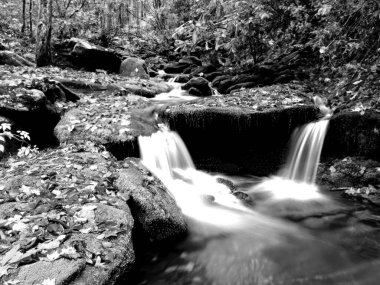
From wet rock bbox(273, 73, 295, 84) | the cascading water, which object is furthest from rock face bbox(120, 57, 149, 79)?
the cascading water

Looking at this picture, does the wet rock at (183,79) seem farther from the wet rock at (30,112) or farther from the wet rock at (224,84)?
the wet rock at (30,112)

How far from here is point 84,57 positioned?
1519 cm

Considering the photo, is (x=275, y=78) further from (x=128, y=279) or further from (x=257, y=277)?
(x=128, y=279)

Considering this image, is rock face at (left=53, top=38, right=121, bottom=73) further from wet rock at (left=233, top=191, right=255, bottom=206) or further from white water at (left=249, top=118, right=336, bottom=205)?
wet rock at (left=233, top=191, right=255, bottom=206)

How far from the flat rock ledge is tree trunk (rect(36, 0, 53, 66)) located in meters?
8.34

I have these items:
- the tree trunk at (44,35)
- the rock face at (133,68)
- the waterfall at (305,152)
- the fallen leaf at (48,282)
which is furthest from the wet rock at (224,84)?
the fallen leaf at (48,282)

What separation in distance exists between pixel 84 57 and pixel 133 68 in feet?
7.95

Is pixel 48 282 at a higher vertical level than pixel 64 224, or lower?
lower

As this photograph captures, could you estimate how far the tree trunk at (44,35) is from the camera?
480 inches

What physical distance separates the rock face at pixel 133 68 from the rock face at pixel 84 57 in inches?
25.2

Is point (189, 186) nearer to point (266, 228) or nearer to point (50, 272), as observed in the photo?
point (266, 228)

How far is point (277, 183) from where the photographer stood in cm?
801

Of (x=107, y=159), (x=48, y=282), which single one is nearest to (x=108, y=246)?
(x=48, y=282)

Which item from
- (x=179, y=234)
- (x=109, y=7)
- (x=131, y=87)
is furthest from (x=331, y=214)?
(x=109, y=7)
